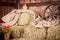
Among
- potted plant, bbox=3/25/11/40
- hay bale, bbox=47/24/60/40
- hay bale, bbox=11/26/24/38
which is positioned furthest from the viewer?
hay bale, bbox=11/26/24/38

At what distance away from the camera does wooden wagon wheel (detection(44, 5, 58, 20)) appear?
4598 millimetres

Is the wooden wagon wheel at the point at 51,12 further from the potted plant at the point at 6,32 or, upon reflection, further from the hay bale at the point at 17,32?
the potted plant at the point at 6,32

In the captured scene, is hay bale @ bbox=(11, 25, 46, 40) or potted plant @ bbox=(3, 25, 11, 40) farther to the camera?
hay bale @ bbox=(11, 25, 46, 40)

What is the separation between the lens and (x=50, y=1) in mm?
Result: 4992

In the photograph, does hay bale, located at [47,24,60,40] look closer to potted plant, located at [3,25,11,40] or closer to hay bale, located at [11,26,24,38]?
hay bale, located at [11,26,24,38]

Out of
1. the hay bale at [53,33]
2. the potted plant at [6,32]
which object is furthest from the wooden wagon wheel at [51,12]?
the potted plant at [6,32]

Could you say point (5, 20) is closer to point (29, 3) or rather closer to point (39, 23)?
point (39, 23)

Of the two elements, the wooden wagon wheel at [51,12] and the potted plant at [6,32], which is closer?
the potted plant at [6,32]

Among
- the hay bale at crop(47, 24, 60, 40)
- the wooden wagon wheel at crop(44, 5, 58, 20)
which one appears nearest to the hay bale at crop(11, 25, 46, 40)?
the hay bale at crop(47, 24, 60, 40)

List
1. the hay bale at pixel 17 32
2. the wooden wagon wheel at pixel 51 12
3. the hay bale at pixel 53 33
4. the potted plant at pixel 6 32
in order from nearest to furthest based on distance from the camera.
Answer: the potted plant at pixel 6 32
the hay bale at pixel 53 33
the hay bale at pixel 17 32
the wooden wagon wheel at pixel 51 12

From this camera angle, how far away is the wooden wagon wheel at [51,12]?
4.60 metres

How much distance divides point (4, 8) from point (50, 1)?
62.7 inches

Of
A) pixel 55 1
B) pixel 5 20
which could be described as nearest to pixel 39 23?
pixel 5 20

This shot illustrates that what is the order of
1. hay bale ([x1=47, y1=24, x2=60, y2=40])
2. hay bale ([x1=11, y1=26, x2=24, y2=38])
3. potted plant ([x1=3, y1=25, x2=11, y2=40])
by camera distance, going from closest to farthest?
potted plant ([x1=3, y1=25, x2=11, y2=40])
hay bale ([x1=47, y1=24, x2=60, y2=40])
hay bale ([x1=11, y1=26, x2=24, y2=38])
